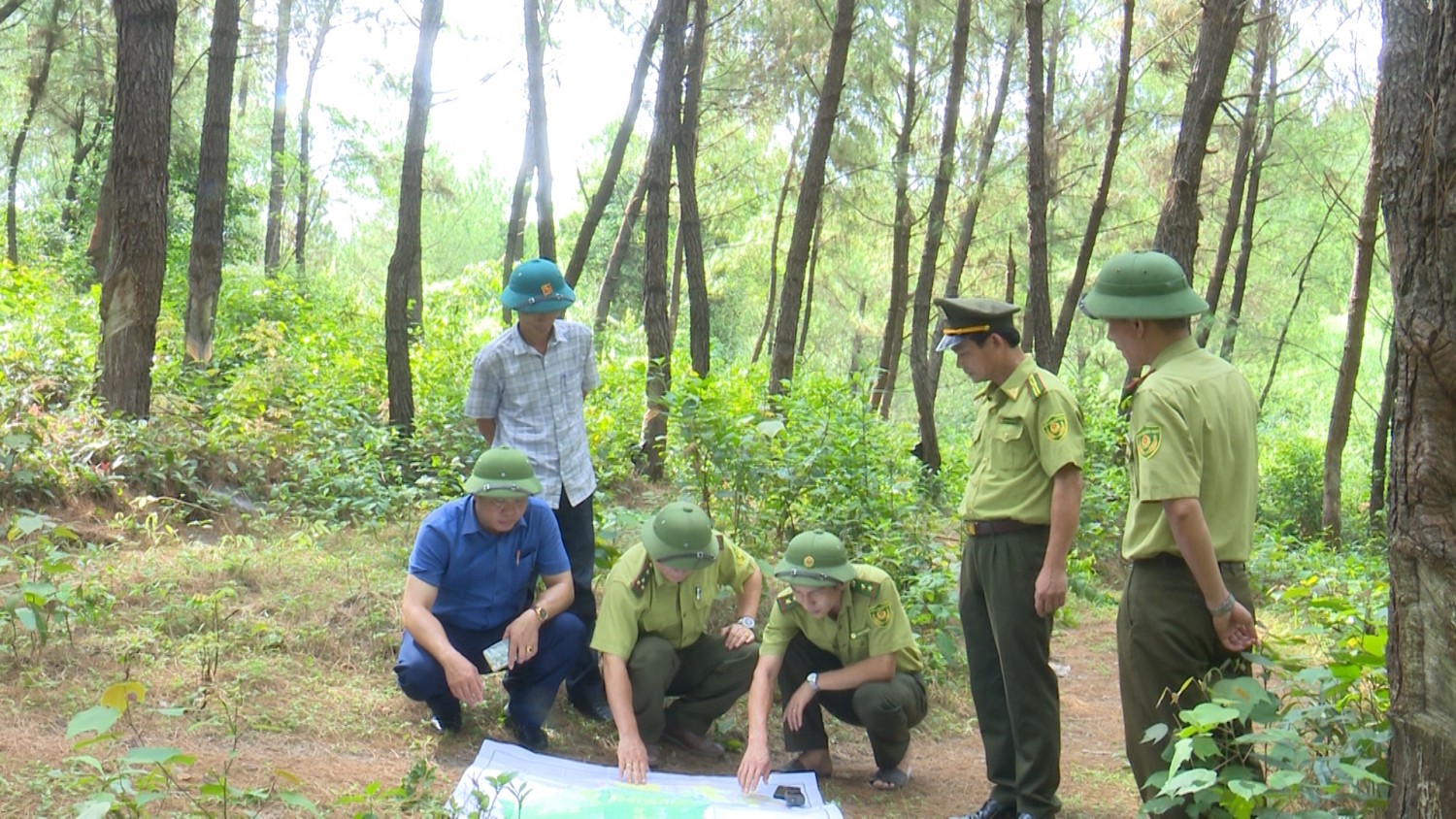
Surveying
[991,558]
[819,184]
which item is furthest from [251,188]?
[991,558]

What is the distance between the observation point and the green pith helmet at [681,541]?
3957mm

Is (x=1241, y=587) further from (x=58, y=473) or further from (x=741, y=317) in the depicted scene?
(x=741, y=317)

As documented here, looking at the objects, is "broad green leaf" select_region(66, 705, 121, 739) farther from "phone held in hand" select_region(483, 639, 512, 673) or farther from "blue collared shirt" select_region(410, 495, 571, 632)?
"phone held in hand" select_region(483, 639, 512, 673)

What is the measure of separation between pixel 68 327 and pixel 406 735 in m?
7.45

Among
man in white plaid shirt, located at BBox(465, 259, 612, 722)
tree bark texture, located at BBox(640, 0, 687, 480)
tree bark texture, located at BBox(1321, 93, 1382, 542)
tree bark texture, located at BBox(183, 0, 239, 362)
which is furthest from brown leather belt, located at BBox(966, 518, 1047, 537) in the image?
tree bark texture, located at BBox(1321, 93, 1382, 542)

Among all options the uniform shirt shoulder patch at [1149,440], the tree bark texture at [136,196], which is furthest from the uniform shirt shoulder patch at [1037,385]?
the tree bark texture at [136,196]

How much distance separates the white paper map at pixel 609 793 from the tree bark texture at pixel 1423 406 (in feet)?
5.74

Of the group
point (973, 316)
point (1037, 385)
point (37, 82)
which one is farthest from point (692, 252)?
point (37, 82)

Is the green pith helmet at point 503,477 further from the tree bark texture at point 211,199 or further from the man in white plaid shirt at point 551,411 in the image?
the tree bark texture at point 211,199

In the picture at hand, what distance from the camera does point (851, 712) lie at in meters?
4.21

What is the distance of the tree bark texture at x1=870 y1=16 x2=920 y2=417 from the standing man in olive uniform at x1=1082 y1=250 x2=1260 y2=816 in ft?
33.9

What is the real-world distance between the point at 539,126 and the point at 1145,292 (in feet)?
30.8

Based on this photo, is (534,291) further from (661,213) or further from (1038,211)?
(1038,211)

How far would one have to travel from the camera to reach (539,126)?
11.5 metres
